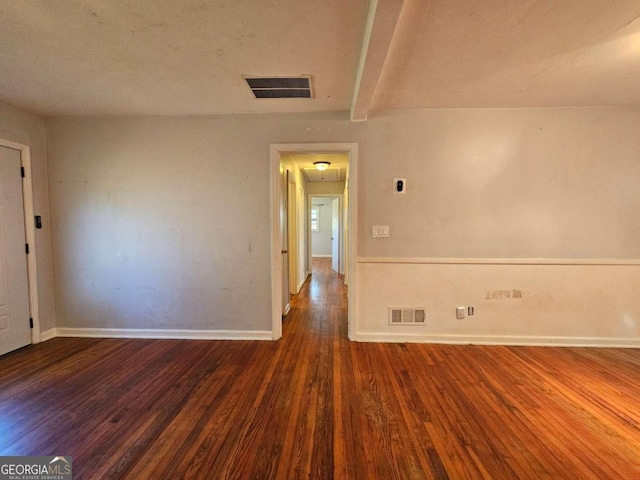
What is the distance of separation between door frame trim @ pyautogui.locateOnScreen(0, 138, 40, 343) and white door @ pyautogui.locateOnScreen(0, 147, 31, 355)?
28 mm

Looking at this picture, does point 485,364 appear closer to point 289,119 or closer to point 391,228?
point 391,228

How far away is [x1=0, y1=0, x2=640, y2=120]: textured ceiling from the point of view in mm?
1426

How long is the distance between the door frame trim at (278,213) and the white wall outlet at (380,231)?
0.18 meters

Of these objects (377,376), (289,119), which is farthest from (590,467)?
(289,119)

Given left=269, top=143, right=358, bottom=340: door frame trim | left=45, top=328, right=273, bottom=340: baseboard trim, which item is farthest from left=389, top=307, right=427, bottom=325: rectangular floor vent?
left=45, top=328, right=273, bottom=340: baseboard trim

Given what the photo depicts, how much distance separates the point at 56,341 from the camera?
9.24 feet

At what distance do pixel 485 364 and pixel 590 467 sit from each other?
1.02 m

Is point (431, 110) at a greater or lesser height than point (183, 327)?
greater

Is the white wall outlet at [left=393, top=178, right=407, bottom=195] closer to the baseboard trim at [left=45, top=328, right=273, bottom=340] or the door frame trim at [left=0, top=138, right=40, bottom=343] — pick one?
the baseboard trim at [left=45, top=328, right=273, bottom=340]

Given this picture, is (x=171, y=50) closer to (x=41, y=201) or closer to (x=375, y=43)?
(x=375, y=43)

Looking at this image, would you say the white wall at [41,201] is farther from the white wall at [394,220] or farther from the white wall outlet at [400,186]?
the white wall outlet at [400,186]

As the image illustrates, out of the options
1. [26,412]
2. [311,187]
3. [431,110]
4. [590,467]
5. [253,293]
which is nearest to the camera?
[590,467]

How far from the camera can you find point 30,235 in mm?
2727

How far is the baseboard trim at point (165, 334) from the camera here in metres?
2.87
